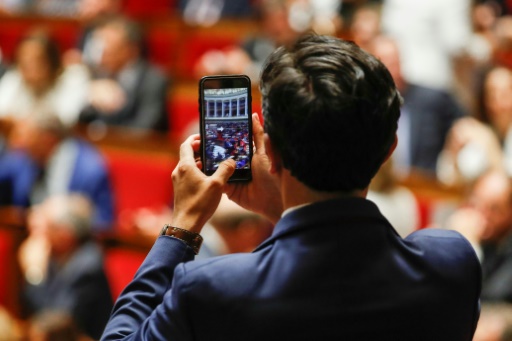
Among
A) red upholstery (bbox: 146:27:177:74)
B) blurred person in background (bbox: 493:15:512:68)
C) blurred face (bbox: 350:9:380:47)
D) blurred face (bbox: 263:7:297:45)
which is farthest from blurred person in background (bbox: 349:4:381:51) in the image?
red upholstery (bbox: 146:27:177:74)

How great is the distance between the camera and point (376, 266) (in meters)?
0.48

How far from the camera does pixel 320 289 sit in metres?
0.47

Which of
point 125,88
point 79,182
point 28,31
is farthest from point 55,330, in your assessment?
point 28,31

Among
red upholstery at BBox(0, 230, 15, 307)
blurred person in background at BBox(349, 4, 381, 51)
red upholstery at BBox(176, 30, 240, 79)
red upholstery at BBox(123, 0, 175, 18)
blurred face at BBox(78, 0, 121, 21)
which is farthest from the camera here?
red upholstery at BBox(123, 0, 175, 18)

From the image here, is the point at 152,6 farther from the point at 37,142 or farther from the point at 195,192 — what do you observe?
the point at 195,192

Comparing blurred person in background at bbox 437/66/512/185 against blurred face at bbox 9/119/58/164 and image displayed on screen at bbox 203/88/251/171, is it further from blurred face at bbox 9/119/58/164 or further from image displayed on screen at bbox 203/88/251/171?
image displayed on screen at bbox 203/88/251/171

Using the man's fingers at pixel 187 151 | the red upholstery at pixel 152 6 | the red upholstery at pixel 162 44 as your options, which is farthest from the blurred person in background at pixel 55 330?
the red upholstery at pixel 152 6

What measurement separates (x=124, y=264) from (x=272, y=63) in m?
1.16

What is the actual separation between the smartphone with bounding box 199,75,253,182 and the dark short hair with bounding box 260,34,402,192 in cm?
6

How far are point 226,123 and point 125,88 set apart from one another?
187 cm

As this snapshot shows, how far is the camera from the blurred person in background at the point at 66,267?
154 centimetres

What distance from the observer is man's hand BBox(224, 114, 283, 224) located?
21.9 inches

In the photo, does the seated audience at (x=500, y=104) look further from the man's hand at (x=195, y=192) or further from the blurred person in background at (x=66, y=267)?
the man's hand at (x=195, y=192)

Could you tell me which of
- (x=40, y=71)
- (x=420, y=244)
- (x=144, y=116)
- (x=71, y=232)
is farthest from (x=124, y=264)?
(x=420, y=244)
